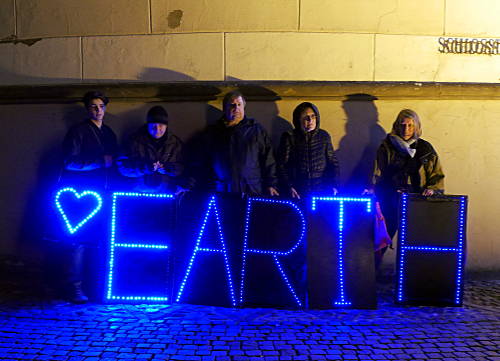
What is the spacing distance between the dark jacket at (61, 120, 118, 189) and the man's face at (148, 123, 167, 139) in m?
0.53

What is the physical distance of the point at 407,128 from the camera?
5422 mm

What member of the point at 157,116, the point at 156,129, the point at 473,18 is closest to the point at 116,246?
the point at 156,129

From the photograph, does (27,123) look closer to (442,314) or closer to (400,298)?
(400,298)

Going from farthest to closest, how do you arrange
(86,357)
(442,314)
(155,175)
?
(155,175), (442,314), (86,357)

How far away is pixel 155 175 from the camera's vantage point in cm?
523

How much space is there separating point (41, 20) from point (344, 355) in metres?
5.42

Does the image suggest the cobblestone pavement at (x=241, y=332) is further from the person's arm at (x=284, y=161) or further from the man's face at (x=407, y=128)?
the man's face at (x=407, y=128)

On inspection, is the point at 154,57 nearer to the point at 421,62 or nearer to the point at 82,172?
the point at 82,172

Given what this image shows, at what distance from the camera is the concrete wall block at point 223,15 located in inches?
237

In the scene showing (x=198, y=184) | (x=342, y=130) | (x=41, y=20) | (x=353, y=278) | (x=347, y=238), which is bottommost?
(x=353, y=278)

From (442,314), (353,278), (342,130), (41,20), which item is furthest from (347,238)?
(41,20)

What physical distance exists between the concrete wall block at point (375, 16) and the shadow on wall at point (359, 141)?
0.90 m

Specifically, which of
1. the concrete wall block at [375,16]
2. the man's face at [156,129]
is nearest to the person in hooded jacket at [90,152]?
the man's face at [156,129]

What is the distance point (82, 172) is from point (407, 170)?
11.7ft
